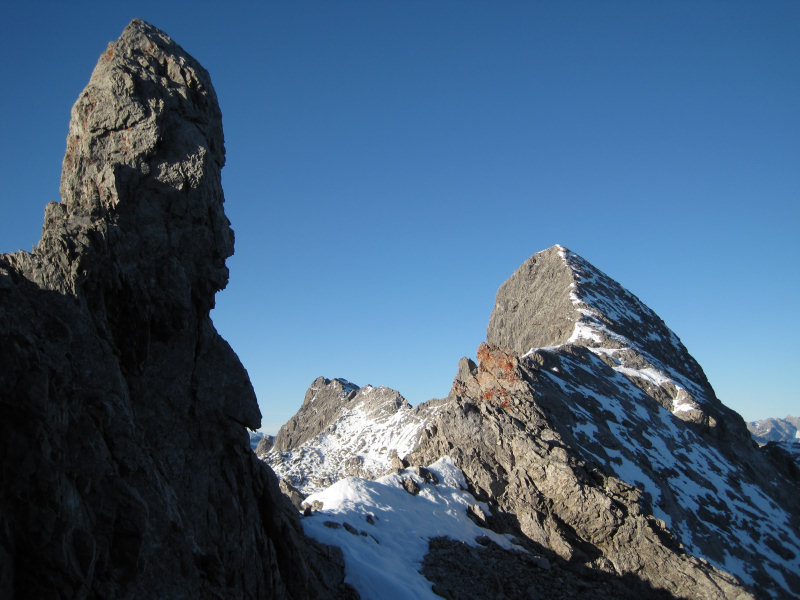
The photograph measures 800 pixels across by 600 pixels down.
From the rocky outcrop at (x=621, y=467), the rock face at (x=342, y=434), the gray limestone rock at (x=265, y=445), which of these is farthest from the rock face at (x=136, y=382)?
the gray limestone rock at (x=265, y=445)

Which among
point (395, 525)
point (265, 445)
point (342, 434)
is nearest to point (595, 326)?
point (342, 434)

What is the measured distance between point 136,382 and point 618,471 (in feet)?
110

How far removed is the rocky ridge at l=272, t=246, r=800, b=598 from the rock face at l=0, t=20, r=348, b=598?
11.9 metres

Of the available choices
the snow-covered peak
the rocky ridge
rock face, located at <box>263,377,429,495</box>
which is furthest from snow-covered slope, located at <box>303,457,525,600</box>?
the snow-covered peak

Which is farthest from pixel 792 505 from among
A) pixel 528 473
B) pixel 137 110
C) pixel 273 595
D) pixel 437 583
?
pixel 137 110

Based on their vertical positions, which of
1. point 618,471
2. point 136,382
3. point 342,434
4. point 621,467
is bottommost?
point 618,471

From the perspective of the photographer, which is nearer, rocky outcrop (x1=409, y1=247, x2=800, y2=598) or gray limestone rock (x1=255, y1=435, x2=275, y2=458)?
rocky outcrop (x1=409, y1=247, x2=800, y2=598)

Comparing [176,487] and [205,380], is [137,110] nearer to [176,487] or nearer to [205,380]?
[205,380]

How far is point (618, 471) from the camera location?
124 feet

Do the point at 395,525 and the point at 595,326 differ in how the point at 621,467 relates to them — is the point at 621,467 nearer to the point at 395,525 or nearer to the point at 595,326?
the point at 395,525

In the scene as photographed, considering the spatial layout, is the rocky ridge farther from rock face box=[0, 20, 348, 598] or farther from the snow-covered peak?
rock face box=[0, 20, 348, 598]

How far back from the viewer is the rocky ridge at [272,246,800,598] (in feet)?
99.5

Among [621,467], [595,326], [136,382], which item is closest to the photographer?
[136,382]

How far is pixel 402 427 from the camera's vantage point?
8756 cm
